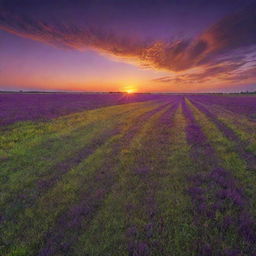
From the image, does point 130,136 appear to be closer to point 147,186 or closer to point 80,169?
point 80,169

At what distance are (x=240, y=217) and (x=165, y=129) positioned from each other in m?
9.37

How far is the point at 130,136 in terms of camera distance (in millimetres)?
11445

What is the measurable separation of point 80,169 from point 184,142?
6251 millimetres

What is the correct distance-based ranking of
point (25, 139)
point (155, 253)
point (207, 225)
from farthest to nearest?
point (25, 139)
point (207, 225)
point (155, 253)

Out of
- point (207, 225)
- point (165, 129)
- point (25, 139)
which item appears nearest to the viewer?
point (207, 225)

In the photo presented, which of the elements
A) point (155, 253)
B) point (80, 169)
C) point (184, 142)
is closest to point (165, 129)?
point (184, 142)

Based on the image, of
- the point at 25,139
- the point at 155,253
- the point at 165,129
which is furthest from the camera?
the point at 165,129

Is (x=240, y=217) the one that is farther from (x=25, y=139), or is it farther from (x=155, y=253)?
(x=25, y=139)

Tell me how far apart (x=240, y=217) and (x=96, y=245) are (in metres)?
3.43

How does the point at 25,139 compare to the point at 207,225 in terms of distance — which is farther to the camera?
the point at 25,139

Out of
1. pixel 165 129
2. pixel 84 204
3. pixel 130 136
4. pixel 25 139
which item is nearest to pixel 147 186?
pixel 84 204

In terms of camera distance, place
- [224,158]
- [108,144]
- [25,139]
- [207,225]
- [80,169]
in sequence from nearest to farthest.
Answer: [207,225] → [80,169] → [224,158] → [108,144] → [25,139]

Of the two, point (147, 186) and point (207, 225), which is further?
point (147, 186)

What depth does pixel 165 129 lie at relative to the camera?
13.2 m
